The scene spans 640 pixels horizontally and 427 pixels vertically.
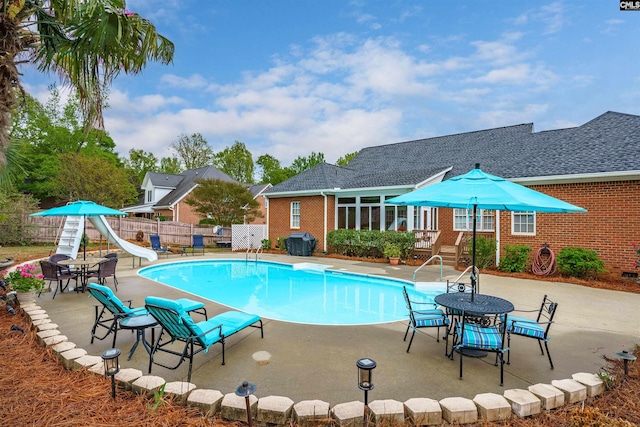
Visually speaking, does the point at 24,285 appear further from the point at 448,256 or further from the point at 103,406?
the point at 448,256

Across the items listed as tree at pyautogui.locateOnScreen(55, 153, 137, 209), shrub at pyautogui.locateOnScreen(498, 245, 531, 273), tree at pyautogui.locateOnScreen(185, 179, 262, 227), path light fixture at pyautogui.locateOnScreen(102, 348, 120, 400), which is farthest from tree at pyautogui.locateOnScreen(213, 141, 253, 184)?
path light fixture at pyautogui.locateOnScreen(102, 348, 120, 400)

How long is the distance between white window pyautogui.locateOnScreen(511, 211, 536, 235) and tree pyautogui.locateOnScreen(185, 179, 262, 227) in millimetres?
16486

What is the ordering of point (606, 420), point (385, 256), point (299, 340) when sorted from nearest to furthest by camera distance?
point (606, 420) → point (299, 340) → point (385, 256)

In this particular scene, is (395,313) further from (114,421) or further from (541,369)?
(114,421)

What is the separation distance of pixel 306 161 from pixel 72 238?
34777 millimetres

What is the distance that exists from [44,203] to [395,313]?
4261cm

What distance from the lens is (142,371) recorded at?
411 cm

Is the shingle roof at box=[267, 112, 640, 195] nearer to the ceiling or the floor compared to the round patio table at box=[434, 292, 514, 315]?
nearer to the ceiling

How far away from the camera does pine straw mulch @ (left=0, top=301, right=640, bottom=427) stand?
3.03 meters

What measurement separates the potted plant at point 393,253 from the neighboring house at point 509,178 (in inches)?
63.3

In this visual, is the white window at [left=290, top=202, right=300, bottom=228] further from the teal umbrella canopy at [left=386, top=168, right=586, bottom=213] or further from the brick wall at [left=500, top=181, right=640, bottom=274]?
the teal umbrella canopy at [left=386, top=168, right=586, bottom=213]

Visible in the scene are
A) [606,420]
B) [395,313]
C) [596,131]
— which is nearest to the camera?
[606,420]

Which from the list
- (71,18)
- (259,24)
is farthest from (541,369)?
(259,24)

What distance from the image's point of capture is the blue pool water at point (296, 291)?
771 centimetres
